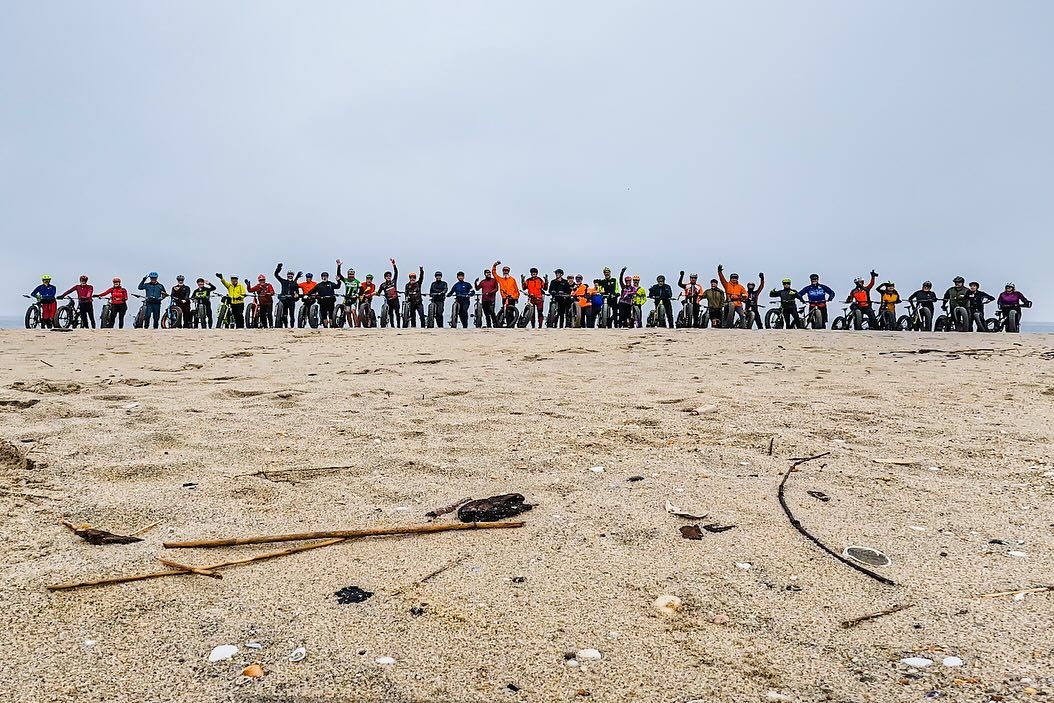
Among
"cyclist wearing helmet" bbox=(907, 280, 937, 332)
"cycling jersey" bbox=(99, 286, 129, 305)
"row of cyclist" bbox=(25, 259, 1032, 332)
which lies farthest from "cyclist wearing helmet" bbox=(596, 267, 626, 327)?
"cycling jersey" bbox=(99, 286, 129, 305)

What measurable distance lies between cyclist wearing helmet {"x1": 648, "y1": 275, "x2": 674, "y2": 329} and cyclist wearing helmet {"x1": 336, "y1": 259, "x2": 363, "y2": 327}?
7.45m

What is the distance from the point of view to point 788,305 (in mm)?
18797

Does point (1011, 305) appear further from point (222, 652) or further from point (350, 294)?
point (222, 652)

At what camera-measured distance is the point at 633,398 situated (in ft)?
18.8

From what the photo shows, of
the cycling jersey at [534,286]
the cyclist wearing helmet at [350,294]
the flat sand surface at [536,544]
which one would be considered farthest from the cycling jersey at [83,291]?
the flat sand surface at [536,544]

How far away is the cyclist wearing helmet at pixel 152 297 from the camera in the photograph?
1787 cm

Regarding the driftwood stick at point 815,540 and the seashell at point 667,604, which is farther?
the driftwood stick at point 815,540

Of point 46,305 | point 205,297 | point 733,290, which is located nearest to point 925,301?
point 733,290

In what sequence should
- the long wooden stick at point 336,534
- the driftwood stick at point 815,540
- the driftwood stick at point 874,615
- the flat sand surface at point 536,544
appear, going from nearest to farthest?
the flat sand surface at point 536,544 → the driftwood stick at point 874,615 → the driftwood stick at point 815,540 → the long wooden stick at point 336,534

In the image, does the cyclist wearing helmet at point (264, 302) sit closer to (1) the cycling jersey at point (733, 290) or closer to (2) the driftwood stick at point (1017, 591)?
(1) the cycling jersey at point (733, 290)

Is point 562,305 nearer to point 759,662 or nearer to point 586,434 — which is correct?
point 586,434

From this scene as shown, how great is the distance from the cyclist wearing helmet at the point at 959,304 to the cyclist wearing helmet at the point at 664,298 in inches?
274

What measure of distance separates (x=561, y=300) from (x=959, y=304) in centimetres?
997

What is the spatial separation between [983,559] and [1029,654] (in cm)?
72
